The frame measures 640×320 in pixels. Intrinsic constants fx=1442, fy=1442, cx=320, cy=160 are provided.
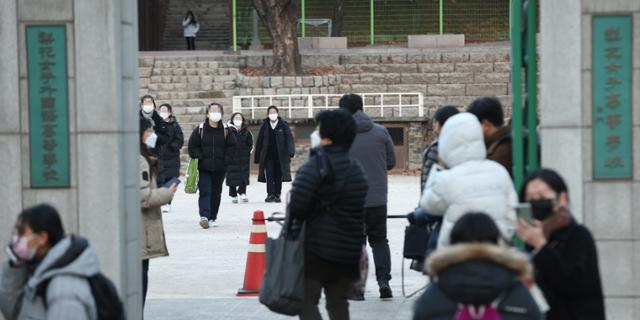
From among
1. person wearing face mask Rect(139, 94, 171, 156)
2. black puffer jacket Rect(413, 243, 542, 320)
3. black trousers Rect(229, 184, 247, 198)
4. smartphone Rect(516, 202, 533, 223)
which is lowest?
black trousers Rect(229, 184, 247, 198)

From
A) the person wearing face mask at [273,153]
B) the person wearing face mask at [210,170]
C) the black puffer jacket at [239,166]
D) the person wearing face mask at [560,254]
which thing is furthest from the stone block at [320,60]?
the person wearing face mask at [560,254]

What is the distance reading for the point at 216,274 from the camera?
46.4ft

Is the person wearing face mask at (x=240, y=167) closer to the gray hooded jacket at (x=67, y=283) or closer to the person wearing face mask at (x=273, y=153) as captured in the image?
the person wearing face mask at (x=273, y=153)

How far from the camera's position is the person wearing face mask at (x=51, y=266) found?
604 centimetres

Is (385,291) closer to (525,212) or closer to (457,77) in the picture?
(525,212)

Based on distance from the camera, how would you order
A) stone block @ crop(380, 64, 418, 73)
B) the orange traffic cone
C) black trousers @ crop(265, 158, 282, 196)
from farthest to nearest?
stone block @ crop(380, 64, 418, 73) < black trousers @ crop(265, 158, 282, 196) < the orange traffic cone

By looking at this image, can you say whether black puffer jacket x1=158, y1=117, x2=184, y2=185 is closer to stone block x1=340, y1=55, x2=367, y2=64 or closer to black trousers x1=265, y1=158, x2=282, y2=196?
black trousers x1=265, y1=158, x2=282, y2=196

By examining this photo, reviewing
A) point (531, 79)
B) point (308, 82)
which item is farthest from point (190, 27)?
point (531, 79)

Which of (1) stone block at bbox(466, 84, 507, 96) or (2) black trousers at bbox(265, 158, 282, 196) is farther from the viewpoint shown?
(1) stone block at bbox(466, 84, 507, 96)

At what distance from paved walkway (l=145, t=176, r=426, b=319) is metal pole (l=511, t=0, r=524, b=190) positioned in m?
2.71

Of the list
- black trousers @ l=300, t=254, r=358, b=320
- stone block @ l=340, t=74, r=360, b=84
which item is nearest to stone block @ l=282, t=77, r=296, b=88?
stone block @ l=340, t=74, r=360, b=84

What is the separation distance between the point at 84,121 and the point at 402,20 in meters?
35.0

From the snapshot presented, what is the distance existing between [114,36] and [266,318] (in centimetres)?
292

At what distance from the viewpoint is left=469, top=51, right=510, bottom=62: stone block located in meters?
38.3
